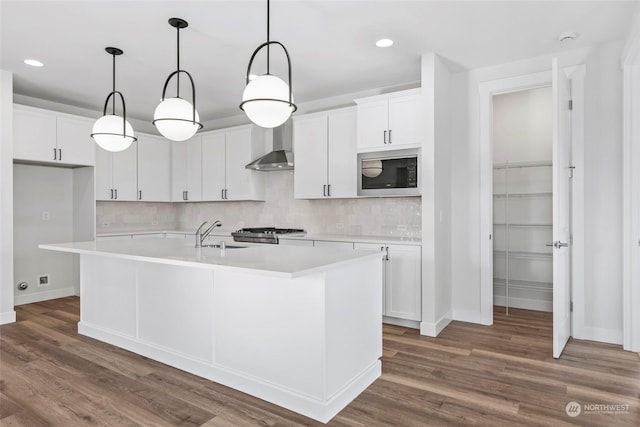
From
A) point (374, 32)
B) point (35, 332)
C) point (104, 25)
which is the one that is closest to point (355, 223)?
point (374, 32)

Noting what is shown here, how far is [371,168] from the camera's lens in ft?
13.6

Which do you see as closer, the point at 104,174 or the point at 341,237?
the point at 341,237

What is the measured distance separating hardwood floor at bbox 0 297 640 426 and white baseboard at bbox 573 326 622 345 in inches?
3.8

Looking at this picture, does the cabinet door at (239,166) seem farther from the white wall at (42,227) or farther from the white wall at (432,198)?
the white wall at (432,198)

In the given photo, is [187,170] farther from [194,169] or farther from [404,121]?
[404,121]

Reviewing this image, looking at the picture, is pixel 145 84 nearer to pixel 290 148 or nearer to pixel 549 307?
pixel 290 148

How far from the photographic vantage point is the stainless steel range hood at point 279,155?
194 inches

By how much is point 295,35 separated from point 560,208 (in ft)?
8.20

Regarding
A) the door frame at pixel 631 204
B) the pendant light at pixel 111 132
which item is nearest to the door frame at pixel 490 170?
the door frame at pixel 631 204

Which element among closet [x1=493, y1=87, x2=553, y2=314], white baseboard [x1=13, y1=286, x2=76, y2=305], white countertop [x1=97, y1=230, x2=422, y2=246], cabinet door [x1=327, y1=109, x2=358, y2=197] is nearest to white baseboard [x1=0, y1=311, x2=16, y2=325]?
white baseboard [x1=13, y1=286, x2=76, y2=305]

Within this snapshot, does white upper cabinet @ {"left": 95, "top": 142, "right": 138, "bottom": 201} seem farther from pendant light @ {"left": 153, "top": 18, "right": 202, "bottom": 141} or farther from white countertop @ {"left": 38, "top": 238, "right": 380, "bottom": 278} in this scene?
pendant light @ {"left": 153, "top": 18, "right": 202, "bottom": 141}

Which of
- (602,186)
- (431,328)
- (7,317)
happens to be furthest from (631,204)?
(7,317)

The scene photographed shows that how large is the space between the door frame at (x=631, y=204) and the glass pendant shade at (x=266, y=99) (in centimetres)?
279

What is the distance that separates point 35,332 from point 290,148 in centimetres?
341
